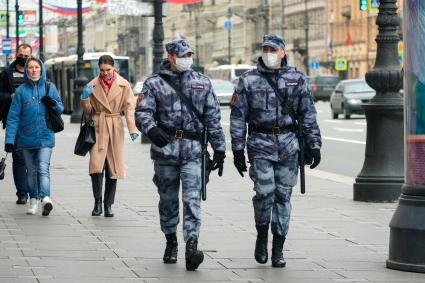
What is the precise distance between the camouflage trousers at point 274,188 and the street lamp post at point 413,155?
0.84 m

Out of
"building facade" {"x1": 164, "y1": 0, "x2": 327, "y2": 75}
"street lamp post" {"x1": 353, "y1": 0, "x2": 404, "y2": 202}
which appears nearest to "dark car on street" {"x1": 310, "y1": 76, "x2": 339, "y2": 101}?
"building facade" {"x1": 164, "y1": 0, "x2": 327, "y2": 75}

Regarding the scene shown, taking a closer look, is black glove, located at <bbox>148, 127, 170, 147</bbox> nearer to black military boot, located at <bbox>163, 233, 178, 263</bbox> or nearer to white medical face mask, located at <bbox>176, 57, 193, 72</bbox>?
white medical face mask, located at <bbox>176, 57, 193, 72</bbox>

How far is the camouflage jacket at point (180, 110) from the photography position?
34.0ft

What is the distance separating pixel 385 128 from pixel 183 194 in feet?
19.8

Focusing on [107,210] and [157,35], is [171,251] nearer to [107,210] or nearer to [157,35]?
[107,210]

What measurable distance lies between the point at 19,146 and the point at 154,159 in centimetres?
421

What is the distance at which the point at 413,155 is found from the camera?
32.5 ft

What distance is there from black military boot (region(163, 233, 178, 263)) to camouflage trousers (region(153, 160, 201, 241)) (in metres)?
0.04

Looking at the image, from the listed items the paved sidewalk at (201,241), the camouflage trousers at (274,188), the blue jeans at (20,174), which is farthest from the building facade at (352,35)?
the camouflage trousers at (274,188)

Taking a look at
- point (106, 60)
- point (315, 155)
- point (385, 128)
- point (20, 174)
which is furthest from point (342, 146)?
point (315, 155)

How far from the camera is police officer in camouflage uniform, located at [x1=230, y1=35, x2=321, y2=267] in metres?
10.4

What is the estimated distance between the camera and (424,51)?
32.1 feet

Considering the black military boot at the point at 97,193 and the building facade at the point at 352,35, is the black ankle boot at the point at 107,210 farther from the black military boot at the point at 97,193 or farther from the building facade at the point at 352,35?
the building facade at the point at 352,35

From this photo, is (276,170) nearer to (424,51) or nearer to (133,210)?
(424,51)
